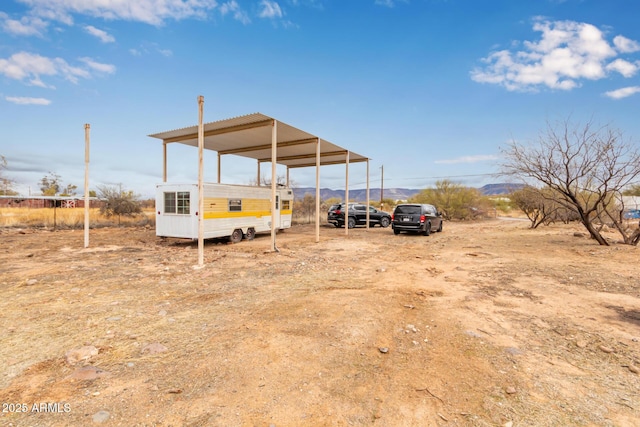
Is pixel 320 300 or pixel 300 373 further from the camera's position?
pixel 320 300

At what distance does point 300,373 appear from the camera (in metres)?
3.06

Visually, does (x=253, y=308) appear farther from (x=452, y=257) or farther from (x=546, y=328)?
(x=452, y=257)

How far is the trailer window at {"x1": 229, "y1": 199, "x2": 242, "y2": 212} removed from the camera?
41.1 feet

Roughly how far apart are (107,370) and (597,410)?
442cm

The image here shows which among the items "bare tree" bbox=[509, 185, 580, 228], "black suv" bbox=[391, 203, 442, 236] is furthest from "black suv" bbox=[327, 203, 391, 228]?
"bare tree" bbox=[509, 185, 580, 228]

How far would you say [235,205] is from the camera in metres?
12.8

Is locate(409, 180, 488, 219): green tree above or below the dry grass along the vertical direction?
above

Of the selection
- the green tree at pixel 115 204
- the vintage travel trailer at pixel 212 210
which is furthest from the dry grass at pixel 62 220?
the vintage travel trailer at pixel 212 210

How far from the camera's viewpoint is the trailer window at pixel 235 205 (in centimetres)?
1254

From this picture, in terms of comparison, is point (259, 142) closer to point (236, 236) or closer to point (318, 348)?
point (236, 236)

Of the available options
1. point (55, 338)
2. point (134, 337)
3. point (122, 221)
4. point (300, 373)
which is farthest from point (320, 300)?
point (122, 221)

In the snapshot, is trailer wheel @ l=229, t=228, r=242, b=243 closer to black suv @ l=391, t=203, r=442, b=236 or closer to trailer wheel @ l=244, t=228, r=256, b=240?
trailer wheel @ l=244, t=228, r=256, b=240

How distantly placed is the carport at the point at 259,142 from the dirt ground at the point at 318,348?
11.8 ft

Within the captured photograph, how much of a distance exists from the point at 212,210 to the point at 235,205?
1.30 meters
